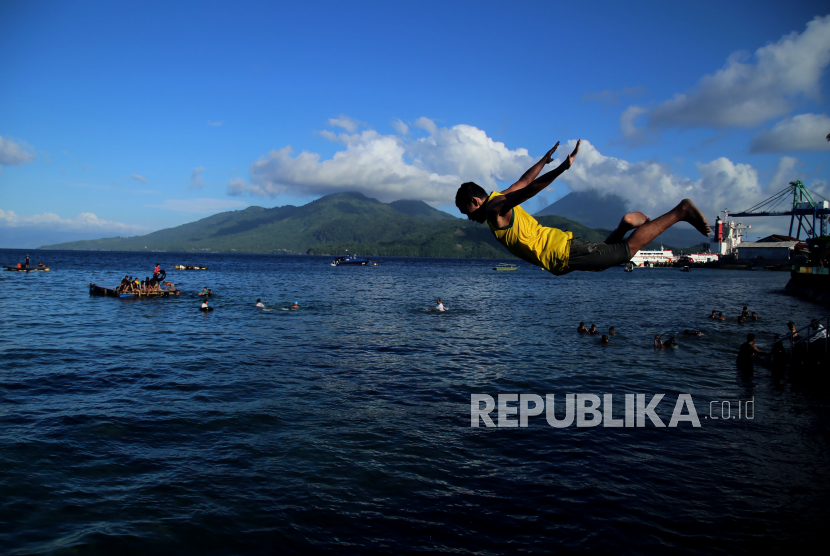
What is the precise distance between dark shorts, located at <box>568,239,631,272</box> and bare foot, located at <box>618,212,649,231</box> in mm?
275

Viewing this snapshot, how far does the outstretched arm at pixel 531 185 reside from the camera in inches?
203

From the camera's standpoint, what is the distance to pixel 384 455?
1282cm

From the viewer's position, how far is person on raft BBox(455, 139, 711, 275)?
5.80 meters

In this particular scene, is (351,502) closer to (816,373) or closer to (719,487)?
(719,487)

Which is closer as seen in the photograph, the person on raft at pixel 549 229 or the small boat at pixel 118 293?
the person on raft at pixel 549 229

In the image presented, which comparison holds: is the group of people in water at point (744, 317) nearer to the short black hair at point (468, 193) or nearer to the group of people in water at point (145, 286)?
the short black hair at point (468, 193)

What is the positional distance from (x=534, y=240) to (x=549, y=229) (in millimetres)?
264

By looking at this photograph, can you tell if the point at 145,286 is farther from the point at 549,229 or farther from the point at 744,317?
the point at 744,317

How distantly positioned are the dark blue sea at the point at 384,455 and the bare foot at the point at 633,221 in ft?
21.2

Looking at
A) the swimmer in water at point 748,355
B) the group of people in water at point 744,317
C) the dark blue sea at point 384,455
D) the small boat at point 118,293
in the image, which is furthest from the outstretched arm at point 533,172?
the small boat at point 118,293

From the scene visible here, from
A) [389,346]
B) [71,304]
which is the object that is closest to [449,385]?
[389,346]

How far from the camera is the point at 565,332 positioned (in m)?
34.7

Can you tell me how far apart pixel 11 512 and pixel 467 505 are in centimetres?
952

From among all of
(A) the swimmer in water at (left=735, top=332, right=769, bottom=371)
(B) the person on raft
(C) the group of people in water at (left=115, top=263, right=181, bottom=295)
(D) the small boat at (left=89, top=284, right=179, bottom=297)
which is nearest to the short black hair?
(B) the person on raft
